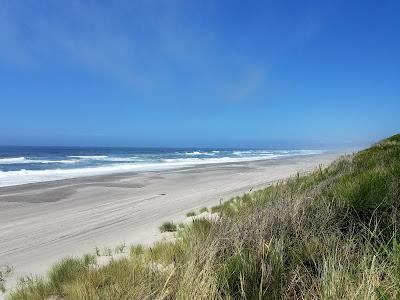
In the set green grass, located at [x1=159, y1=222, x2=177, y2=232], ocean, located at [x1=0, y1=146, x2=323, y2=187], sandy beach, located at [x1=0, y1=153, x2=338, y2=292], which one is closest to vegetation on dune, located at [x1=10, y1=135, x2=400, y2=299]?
sandy beach, located at [x1=0, y1=153, x2=338, y2=292]

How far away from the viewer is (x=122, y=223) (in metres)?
10.9

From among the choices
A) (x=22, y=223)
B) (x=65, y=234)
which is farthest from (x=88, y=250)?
(x=22, y=223)

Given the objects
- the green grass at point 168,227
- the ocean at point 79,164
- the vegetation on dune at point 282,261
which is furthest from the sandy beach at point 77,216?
the ocean at point 79,164

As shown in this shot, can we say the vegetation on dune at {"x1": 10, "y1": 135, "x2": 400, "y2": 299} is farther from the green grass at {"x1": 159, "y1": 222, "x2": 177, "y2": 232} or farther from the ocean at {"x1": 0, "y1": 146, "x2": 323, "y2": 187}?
the ocean at {"x1": 0, "y1": 146, "x2": 323, "y2": 187}

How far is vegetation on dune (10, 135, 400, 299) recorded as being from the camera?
9.80 feet

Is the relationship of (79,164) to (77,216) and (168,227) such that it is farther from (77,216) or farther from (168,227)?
(168,227)

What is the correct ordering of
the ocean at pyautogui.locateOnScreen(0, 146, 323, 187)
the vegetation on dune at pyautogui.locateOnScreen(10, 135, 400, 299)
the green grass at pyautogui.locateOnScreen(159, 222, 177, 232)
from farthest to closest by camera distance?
the ocean at pyautogui.locateOnScreen(0, 146, 323, 187), the green grass at pyautogui.locateOnScreen(159, 222, 177, 232), the vegetation on dune at pyautogui.locateOnScreen(10, 135, 400, 299)

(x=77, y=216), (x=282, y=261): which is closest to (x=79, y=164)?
(x=77, y=216)

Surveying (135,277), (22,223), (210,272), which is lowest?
(22,223)

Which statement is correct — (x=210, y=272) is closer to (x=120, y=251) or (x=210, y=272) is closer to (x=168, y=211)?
(x=120, y=251)

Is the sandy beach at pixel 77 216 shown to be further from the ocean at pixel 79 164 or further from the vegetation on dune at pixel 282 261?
the ocean at pixel 79 164

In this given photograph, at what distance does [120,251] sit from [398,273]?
5303 mm

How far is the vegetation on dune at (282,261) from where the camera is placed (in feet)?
9.80

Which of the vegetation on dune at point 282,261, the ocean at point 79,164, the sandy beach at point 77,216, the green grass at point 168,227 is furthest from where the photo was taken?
the ocean at point 79,164
